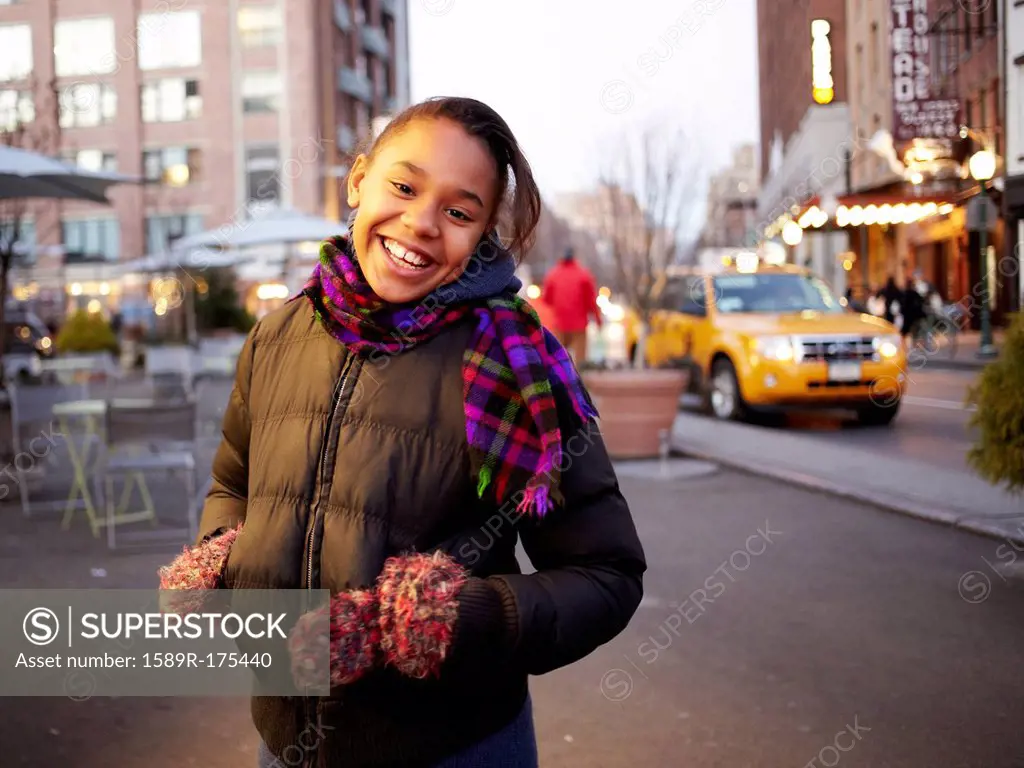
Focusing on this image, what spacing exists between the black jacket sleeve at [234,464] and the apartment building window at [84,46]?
53.5 meters

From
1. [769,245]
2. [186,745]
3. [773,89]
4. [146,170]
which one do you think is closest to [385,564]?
[186,745]

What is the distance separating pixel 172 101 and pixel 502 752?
52927mm

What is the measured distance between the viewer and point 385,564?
60.8 inches

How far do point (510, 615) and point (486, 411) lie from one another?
28cm

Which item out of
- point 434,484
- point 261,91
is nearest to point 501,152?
point 434,484

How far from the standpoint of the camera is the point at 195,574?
174 cm

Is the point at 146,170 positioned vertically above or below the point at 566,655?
above

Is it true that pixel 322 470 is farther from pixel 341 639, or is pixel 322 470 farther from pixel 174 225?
pixel 174 225

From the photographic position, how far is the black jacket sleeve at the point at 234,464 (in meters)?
1.90

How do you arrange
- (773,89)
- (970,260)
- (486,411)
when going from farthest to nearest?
(773,89) → (970,260) → (486,411)

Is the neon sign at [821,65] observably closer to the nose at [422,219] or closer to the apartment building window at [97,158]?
the nose at [422,219]

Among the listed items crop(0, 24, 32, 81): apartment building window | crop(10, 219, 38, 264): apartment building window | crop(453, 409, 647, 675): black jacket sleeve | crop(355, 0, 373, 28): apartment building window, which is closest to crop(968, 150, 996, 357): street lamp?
crop(10, 219, 38, 264): apartment building window

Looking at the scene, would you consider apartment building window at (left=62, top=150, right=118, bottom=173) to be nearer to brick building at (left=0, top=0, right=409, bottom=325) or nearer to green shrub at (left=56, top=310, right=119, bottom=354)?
brick building at (left=0, top=0, right=409, bottom=325)

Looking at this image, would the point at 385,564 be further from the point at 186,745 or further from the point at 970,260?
the point at 970,260
